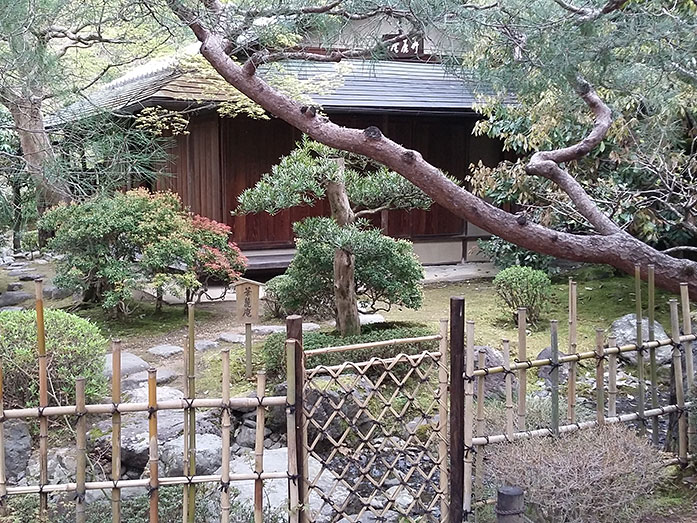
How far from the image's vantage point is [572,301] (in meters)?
3.91

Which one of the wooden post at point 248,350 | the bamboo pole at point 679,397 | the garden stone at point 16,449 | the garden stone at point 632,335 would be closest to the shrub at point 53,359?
the garden stone at point 16,449

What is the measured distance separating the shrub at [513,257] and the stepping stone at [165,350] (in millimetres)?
5722

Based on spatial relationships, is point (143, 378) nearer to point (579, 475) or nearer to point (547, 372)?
point (547, 372)

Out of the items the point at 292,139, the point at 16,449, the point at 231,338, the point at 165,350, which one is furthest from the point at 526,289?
the point at 16,449

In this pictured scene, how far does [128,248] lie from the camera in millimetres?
8156

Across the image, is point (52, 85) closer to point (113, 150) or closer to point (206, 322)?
point (113, 150)

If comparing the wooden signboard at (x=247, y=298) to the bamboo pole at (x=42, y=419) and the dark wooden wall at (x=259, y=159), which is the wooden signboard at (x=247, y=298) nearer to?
the bamboo pole at (x=42, y=419)

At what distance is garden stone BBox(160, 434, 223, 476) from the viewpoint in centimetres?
406

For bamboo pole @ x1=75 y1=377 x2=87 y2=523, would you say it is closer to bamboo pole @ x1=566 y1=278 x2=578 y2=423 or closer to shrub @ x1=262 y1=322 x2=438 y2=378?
bamboo pole @ x1=566 y1=278 x2=578 y2=423

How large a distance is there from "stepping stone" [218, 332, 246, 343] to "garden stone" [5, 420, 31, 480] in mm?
3036

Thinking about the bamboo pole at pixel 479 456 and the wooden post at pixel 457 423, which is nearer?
the wooden post at pixel 457 423

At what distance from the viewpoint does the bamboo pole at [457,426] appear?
11.0 feet

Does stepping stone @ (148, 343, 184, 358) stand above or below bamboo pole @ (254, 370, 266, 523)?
below

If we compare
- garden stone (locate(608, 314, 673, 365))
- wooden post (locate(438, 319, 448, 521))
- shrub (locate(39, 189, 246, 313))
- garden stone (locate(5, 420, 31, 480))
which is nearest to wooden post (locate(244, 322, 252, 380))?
garden stone (locate(5, 420, 31, 480))
